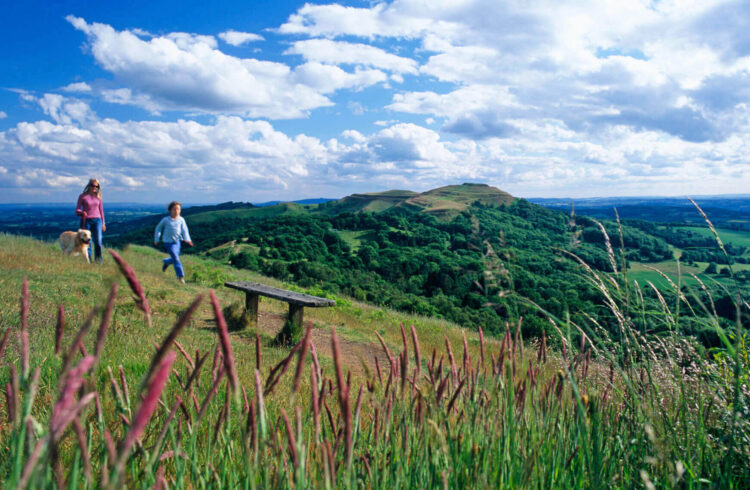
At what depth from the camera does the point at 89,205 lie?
10836 mm

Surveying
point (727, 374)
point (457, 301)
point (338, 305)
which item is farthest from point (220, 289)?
point (457, 301)

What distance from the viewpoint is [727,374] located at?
113 inches

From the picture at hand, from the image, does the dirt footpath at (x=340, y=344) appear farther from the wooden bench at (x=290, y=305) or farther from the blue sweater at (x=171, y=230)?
the blue sweater at (x=171, y=230)

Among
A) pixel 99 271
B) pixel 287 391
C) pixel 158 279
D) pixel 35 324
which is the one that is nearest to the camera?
pixel 287 391

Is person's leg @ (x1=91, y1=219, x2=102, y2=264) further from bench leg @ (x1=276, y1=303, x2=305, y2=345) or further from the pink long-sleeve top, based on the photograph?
bench leg @ (x1=276, y1=303, x2=305, y2=345)

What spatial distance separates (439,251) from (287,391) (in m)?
56.3

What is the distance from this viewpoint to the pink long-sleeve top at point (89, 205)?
10766 millimetres

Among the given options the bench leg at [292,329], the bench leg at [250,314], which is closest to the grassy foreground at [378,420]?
the bench leg at [292,329]

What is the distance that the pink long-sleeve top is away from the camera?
1077cm

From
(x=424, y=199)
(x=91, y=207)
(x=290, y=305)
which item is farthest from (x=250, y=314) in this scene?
(x=424, y=199)

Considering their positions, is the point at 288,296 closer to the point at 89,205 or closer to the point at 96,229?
the point at 89,205

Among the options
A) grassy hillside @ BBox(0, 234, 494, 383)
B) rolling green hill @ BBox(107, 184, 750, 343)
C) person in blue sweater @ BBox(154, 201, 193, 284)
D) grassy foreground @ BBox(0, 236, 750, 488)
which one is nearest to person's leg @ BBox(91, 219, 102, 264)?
grassy hillside @ BBox(0, 234, 494, 383)

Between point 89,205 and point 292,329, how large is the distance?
595cm

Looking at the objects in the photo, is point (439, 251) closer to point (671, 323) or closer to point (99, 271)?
point (99, 271)
